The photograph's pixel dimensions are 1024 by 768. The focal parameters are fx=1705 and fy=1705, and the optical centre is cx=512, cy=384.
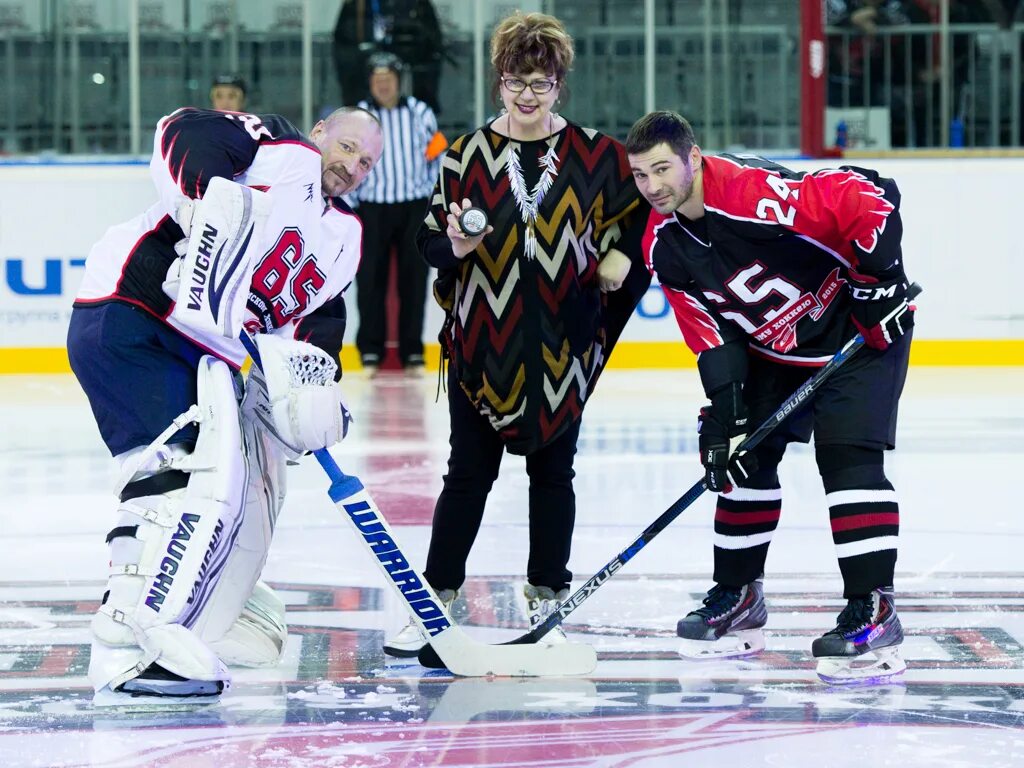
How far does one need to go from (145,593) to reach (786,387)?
1107mm

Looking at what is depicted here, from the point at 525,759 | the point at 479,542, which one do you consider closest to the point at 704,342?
the point at 525,759

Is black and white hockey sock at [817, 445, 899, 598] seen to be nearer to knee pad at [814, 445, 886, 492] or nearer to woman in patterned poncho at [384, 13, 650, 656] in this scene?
knee pad at [814, 445, 886, 492]

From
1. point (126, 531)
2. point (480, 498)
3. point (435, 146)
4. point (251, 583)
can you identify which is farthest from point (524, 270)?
point (435, 146)

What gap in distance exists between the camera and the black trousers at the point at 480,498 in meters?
2.89

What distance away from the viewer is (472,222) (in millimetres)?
2725

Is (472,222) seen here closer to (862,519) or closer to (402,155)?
(862,519)

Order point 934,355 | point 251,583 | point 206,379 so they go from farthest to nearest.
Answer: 1. point 934,355
2. point 251,583
3. point 206,379

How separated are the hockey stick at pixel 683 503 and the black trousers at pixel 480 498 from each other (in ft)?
0.57

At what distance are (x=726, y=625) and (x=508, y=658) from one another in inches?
15.7

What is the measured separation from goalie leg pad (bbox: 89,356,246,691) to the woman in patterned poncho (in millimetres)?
419

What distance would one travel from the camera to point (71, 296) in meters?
7.12

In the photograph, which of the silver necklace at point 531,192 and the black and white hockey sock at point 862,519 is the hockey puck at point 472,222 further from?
the black and white hockey sock at point 862,519

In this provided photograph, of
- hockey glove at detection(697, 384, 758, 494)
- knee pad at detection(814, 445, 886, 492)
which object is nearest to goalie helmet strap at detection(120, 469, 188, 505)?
hockey glove at detection(697, 384, 758, 494)

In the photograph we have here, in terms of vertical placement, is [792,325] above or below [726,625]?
above
